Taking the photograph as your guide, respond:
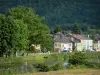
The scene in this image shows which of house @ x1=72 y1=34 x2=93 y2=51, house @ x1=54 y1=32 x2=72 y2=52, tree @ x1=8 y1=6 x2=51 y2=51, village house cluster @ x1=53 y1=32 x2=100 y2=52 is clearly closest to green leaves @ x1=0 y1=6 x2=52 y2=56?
tree @ x1=8 y1=6 x2=51 y2=51

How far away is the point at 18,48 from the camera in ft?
236

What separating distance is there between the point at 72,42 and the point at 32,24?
1887 inches

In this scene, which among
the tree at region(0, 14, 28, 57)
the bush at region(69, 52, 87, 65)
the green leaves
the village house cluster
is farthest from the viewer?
the village house cluster

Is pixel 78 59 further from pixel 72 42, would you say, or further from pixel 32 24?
pixel 72 42

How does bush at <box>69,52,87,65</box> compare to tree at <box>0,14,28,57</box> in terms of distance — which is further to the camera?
tree at <box>0,14,28,57</box>

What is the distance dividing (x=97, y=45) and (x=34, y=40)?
69692 millimetres

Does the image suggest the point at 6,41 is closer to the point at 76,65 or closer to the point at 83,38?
the point at 76,65

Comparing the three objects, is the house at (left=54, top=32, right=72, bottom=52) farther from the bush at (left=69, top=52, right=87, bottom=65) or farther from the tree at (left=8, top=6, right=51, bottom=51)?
the bush at (left=69, top=52, right=87, bottom=65)

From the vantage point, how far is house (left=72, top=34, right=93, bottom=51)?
135025mm

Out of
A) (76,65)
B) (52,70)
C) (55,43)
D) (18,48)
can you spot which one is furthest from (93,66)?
(55,43)

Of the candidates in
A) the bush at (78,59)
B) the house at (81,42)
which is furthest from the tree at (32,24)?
the house at (81,42)

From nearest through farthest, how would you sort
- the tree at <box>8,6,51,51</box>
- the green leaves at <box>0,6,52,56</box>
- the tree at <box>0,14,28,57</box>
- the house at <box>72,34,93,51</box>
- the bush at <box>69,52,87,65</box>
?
the bush at <box>69,52,87,65</box> → the tree at <box>0,14,28,57</box> → the green leaves at <box>0,6,52,56</box> → the tree at <box>8,6,51,51</box> → the house at <box>72,34,93,51</box>

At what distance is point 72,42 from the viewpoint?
5167 inches

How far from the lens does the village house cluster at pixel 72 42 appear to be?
12706 cm
